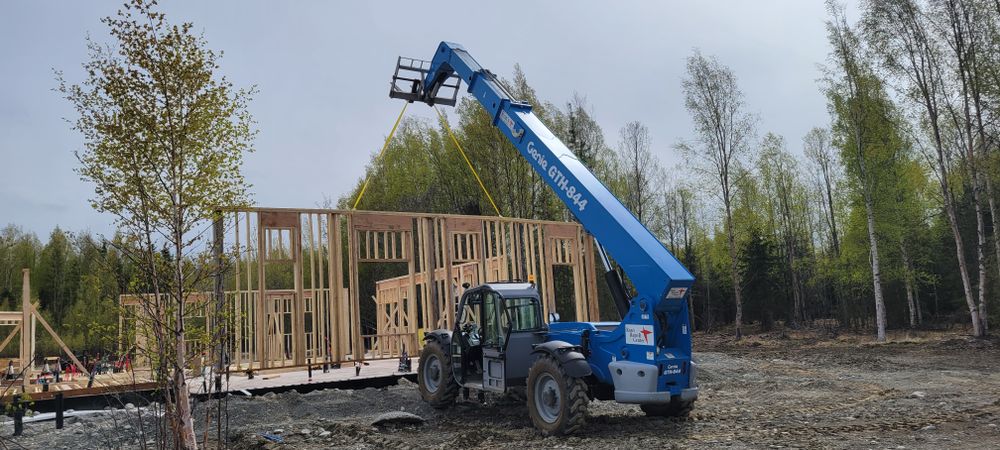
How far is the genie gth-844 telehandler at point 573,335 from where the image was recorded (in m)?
6.66

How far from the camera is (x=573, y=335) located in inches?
302

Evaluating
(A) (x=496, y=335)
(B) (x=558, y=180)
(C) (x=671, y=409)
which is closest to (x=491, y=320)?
(A) (x=496, y=335)

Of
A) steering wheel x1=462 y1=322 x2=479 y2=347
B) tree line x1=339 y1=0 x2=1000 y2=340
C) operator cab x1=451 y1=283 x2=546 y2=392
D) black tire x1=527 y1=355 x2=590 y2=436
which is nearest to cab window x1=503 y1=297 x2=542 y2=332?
operator cab x1=451 y1=283 x2=546 y2=392

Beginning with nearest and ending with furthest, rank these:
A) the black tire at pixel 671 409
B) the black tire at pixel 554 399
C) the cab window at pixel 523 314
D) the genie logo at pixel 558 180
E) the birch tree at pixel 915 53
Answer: the black tire at pixel 554 399 → the black tire at pixel 671 409 → the genie logo at pixel 558 180 → the cab window at pixel 523 314 → the birch tree at pixel 915 53

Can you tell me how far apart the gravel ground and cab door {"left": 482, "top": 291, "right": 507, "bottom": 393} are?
52cm

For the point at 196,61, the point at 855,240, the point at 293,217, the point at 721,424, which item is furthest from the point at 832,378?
the point at 855,240

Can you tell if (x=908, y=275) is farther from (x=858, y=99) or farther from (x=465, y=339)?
(x=465, y=339)

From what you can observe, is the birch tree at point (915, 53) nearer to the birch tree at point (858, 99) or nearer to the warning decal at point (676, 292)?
the birch tree at point (858, 99)

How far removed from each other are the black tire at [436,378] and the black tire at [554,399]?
6.40ft

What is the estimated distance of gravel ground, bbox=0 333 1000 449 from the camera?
6480 millimetres

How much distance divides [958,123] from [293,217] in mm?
19023

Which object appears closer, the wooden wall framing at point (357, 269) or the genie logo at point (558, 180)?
the genie logo at point (558, 180)

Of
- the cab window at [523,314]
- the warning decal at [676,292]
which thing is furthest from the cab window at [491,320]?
the warning decal at [676,292]

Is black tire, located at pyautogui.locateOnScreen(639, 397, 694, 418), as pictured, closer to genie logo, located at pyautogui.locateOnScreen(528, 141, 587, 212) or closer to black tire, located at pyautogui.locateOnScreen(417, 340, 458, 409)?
genie logo, located at pyautogui.locateOnScreen(528, 141, 587, 212)
